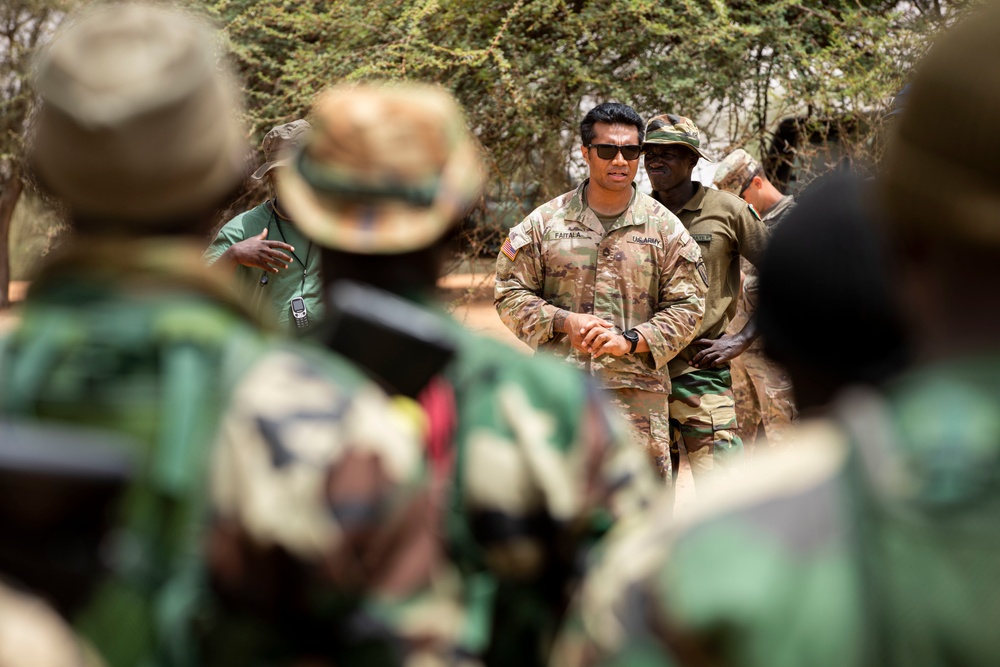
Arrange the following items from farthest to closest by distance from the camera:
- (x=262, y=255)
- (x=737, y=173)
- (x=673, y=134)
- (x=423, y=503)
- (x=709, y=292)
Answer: (x=737, y=173), (x=673, y=134), (x=709, y=292), (x=262, y=255), (x=423, y=503)

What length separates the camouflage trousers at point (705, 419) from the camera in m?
5.43

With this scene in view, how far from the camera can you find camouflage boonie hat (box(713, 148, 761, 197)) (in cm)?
656

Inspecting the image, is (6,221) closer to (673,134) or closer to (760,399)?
(673,134)

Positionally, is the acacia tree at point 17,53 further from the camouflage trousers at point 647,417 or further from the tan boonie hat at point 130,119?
the tan boonie hat at point 130,119

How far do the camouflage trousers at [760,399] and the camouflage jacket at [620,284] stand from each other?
673 mm

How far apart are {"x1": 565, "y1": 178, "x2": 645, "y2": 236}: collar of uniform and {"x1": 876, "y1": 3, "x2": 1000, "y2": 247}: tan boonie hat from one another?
406cm

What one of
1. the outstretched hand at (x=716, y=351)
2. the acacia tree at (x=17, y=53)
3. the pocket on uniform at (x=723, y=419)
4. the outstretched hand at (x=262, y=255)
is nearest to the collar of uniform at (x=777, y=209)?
the outstretched hand at (x=716, y=351)

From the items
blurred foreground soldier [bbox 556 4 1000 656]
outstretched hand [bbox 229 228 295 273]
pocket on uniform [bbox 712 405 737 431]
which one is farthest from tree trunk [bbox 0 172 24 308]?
blurred foreground soldier [bbox 556 4 1000 656]

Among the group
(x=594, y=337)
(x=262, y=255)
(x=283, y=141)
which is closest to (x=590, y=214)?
(x=594, y=337)

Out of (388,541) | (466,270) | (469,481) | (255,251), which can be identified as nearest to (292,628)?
(388,541)

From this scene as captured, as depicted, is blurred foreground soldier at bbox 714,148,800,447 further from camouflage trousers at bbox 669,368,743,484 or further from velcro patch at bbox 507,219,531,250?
velcro patch at bbox 507,219,531,250

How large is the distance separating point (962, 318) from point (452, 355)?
2.73 feet

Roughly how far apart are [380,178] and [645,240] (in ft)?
11.4

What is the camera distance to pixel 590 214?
5121mm
